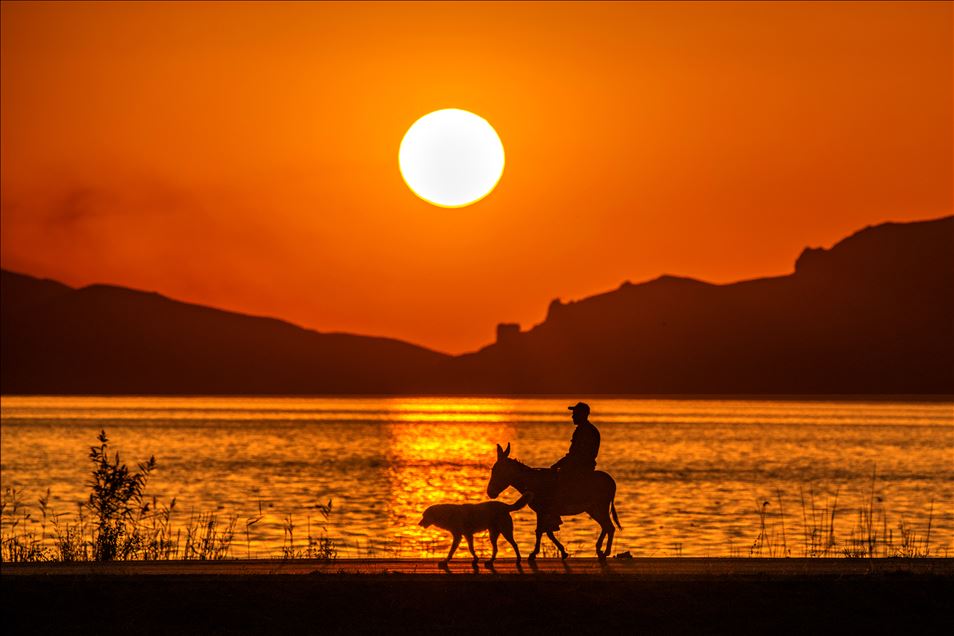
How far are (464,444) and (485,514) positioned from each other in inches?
5003

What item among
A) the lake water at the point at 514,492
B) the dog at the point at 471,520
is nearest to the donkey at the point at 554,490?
the dog at the point at 471,520

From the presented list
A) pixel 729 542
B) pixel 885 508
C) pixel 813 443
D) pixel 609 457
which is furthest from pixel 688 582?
pixel 813 443

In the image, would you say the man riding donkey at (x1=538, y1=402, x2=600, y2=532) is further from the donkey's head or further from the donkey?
the donkey's head

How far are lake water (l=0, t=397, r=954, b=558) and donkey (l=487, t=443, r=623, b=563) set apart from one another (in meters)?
14.6

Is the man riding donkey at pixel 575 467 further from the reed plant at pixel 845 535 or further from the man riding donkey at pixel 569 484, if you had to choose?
the reed plant at pixel 845 535

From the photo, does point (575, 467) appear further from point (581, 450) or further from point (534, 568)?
point (534, 568)

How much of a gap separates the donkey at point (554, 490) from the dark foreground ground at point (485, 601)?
1.52m

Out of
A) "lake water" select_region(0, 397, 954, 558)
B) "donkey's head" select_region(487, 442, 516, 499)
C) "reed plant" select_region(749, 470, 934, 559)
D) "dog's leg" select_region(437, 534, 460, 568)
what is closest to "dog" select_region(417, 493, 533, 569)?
"dog's leg" select_region(437, 534, 460, 568)

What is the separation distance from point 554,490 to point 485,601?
3678 mm

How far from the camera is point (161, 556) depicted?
102 ft

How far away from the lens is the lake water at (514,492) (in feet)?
151

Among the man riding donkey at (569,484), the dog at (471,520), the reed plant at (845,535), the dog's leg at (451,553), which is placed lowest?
the reed plant at (845,535)

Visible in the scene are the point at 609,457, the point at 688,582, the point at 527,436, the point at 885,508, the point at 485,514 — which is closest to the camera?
the point at 688,582

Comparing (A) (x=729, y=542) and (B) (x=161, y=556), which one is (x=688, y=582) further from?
(A) (x=729, y=542)
